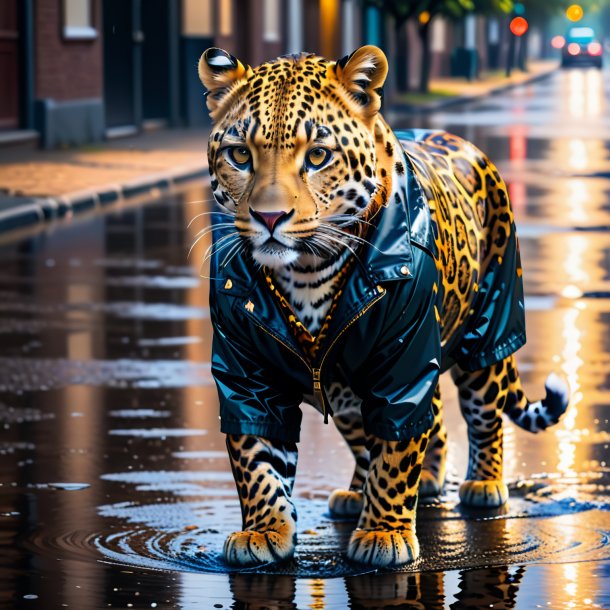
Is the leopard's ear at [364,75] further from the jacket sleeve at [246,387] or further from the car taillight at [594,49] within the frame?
the car taillight at [594,49]

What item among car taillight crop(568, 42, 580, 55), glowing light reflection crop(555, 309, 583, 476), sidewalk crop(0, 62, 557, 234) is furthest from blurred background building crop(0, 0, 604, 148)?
car taillight crop(568, 42, 580, 55)

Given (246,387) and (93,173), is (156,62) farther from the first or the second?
(246,387)

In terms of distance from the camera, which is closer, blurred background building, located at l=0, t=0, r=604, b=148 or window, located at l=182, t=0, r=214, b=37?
blurred background building, located at l=0, t=0, r=604, b=148

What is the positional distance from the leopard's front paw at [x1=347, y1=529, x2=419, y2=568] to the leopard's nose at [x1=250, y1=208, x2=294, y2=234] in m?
1.11

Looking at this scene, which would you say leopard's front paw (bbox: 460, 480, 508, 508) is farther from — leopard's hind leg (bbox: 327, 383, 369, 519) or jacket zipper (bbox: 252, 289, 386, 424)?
jacket zipper (bbox: 252, 289, 386, 424)

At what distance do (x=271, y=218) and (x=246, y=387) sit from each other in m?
0.76

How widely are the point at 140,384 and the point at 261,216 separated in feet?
14.8

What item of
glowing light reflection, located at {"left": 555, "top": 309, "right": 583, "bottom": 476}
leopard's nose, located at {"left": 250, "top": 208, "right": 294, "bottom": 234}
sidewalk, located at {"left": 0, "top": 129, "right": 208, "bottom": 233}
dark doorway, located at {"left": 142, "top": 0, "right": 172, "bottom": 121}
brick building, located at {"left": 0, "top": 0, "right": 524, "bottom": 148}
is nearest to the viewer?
leopard's nose, located at {"left": 250, "top": 208, "right": 294, "bottom": 234}

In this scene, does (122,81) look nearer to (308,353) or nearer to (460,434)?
(460,434)

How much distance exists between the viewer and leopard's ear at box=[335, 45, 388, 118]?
5523 mm

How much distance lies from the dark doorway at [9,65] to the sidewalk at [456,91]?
59.1 ft

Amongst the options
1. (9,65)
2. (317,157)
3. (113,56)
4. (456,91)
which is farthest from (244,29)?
(317,157)

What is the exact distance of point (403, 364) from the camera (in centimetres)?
584

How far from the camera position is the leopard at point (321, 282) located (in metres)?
5.44
